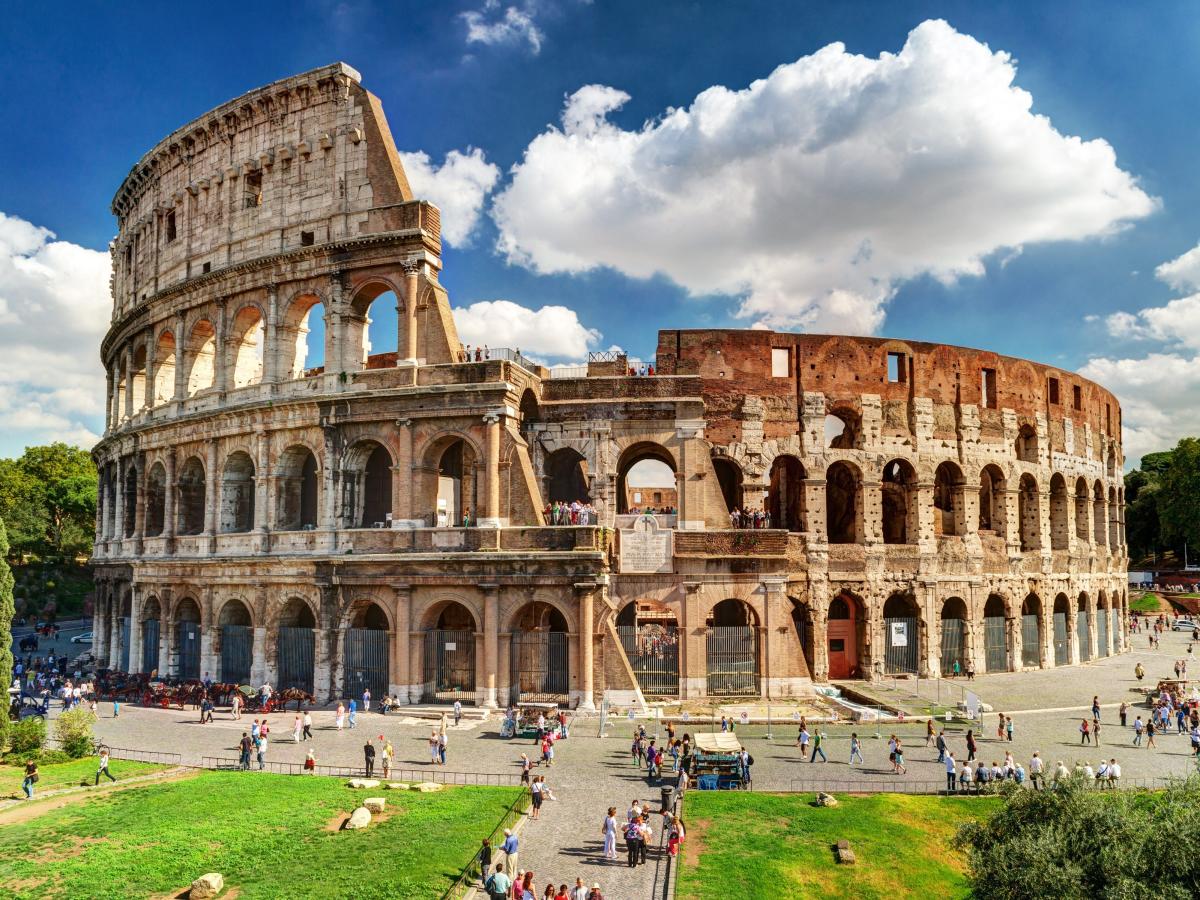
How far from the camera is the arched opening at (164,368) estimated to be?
38.4m

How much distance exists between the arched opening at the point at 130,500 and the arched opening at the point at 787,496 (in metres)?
29.2

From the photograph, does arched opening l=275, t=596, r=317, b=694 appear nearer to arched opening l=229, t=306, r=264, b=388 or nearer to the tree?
the tree

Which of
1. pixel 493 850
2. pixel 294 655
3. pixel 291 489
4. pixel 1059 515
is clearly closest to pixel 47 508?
pixel 291 489

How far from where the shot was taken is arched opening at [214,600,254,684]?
32469 mm

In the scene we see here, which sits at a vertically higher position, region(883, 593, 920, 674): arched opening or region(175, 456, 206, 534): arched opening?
region(175, 456, 206, 534): arched opening

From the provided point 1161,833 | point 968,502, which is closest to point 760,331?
point 968,502

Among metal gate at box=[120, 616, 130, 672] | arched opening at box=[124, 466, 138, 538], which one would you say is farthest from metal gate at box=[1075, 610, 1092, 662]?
arched opening at box=[124, 466, 138, 538]

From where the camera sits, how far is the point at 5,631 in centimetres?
2538

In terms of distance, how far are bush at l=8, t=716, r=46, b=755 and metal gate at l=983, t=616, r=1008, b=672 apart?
35.8 m

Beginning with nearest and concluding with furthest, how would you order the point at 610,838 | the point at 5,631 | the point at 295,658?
the point at 610,838, the point at 5,631, the point at 295,658

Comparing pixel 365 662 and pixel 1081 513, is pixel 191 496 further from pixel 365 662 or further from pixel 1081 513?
pixel 1081 513

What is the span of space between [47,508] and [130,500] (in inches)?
1452

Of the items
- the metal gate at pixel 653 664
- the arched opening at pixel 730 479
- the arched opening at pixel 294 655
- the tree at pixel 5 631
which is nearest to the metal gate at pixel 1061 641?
the arched opening at pixel 730 479

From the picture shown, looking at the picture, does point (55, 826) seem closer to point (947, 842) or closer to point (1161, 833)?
point (947, 842)
